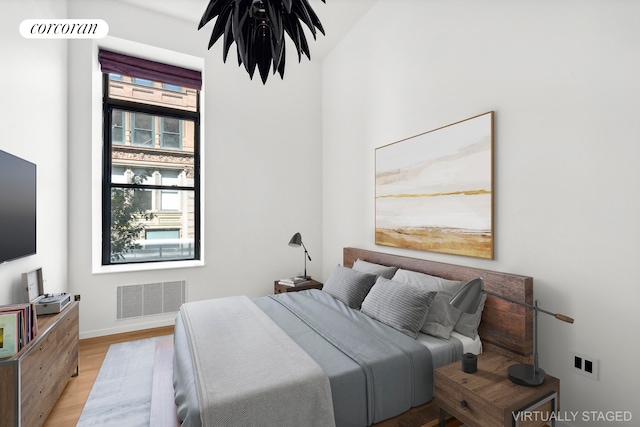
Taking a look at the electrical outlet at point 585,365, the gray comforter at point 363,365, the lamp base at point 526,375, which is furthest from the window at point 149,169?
the electrical outlet at point 585,365

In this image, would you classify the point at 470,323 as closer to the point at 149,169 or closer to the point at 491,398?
the point at 491,398

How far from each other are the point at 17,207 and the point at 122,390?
147 centimetres

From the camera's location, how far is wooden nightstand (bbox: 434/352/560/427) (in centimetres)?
142

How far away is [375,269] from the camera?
2.96m

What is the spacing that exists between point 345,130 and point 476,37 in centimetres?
183

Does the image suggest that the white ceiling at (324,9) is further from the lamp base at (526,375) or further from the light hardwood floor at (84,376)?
the light hardwood floor at (84,376)

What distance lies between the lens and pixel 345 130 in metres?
3.92

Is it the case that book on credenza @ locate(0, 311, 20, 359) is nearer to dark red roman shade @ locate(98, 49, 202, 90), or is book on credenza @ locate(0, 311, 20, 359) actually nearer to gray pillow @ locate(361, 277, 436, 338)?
gray pillow @ locate(361, 277, 436, 338)

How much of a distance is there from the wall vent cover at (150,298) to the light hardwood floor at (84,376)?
208mm

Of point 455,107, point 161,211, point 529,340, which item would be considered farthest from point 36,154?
point 529,340

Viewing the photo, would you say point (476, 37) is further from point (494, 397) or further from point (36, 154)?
point (36, 154)

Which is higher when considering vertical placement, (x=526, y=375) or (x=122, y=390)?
(x=526, y=375)

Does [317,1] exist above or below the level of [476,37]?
above

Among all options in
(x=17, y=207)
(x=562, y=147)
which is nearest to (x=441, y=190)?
(x=562, y=147)
